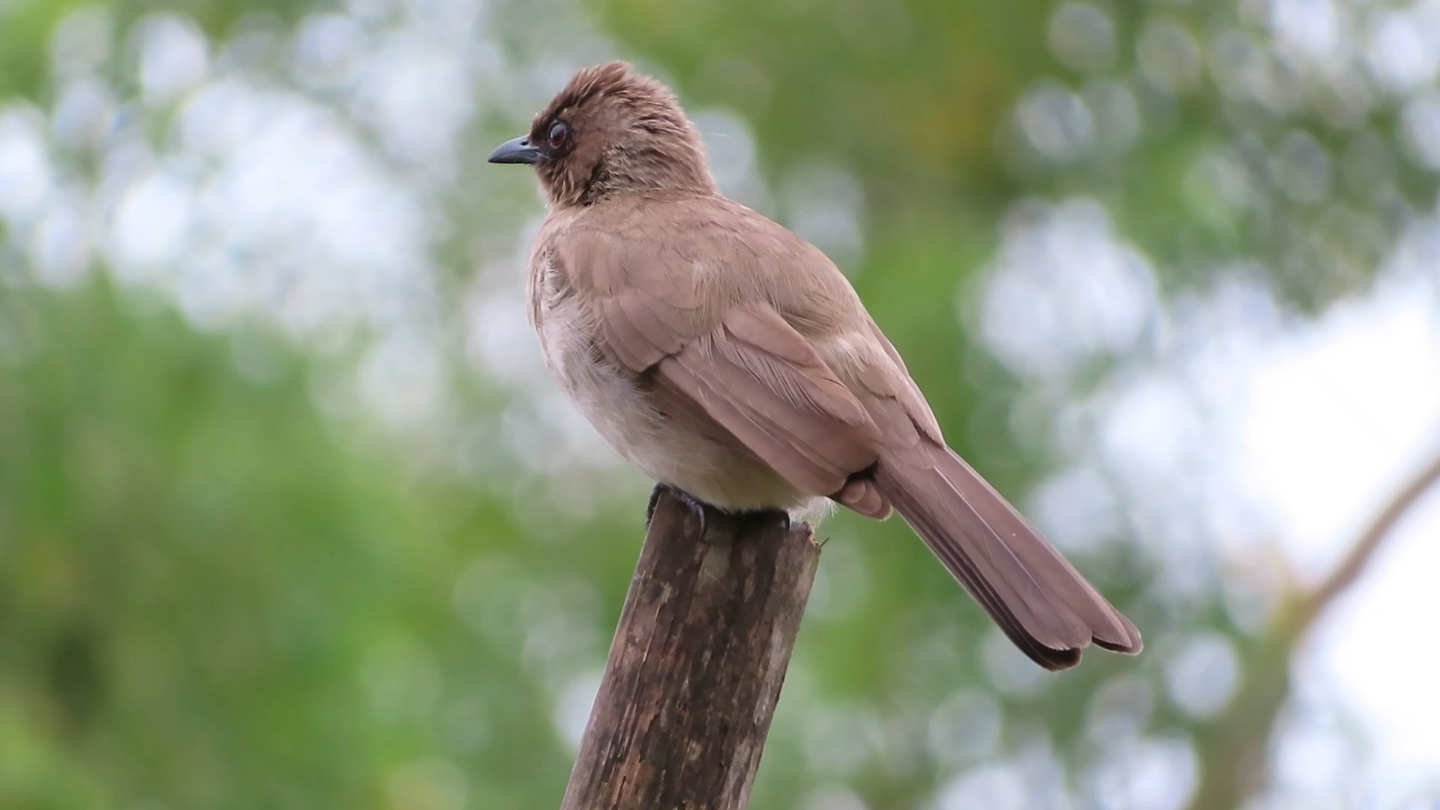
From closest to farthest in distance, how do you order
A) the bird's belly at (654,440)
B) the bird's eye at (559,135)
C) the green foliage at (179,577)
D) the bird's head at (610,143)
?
1. the bird's belly at (654,440)
2. the bird's head at (610,143)
3. the bird's eye at (559,135)
4. the green foliage at (179,577)

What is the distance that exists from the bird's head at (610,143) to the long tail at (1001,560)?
1.83 meters

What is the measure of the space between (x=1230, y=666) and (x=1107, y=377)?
5.27 ft

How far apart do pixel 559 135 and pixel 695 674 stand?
277cm

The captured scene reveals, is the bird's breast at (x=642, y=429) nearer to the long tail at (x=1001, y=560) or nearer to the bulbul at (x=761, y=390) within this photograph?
the bulbul at (x=761, y=390)

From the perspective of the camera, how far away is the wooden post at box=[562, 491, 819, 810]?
3137 millimetres

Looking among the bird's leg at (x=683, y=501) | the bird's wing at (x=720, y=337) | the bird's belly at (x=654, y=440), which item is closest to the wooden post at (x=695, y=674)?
the bird's leg at (x=683, y=501)

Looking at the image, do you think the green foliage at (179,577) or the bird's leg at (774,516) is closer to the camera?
the bird's leg at (774,516)

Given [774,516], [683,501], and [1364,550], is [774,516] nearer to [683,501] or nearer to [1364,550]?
[683,501]

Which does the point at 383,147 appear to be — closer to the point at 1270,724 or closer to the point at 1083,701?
the point at 1083,701

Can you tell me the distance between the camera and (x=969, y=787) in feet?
27.0

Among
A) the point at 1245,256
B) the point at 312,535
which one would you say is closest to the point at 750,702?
the point at 312,535

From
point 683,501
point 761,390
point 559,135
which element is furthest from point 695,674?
point 559,135

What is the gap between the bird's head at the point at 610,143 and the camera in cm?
531

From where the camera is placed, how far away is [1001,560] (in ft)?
11.4
